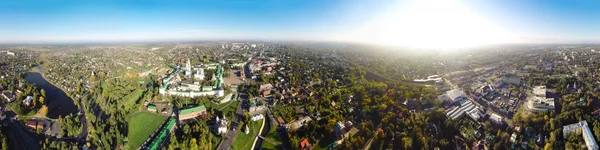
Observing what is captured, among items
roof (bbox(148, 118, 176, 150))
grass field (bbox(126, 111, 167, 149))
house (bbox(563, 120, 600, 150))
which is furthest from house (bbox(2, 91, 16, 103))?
house (bbox(563, 120, 600, 150))

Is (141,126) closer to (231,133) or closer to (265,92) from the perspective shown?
(231,133)

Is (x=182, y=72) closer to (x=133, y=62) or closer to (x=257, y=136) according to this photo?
(x=133, y=62)

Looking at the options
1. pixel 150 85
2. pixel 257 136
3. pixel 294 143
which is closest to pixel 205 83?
pixel 150 85

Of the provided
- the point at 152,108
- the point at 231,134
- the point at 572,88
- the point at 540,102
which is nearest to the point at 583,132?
the point at 540,102

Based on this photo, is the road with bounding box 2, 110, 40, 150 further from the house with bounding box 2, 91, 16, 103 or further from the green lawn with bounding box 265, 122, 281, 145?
the green lawn with bounding box 265, 122, 281, 145

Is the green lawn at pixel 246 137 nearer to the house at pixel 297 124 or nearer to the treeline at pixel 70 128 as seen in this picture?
the house at pixel 297 124

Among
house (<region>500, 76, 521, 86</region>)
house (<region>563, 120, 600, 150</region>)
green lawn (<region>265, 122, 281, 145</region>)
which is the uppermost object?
house (<region>500, 76, 521, 86</region>)

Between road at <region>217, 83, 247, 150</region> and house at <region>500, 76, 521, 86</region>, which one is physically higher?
house at <region>500, 76, 521, 86</region>
